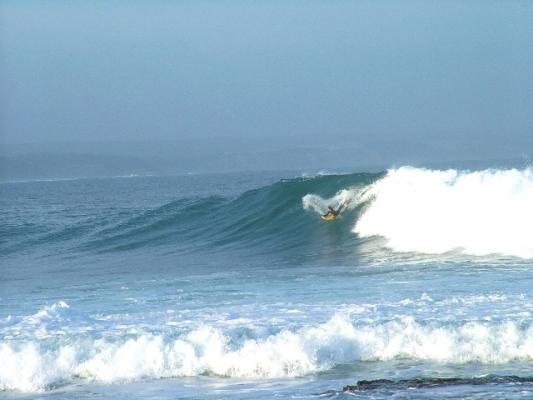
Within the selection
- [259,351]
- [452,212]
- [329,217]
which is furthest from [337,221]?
[259,351]

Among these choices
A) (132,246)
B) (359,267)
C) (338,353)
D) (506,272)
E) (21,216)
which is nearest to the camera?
(338,353)

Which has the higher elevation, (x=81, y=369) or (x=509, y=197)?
(x=509, y=197)

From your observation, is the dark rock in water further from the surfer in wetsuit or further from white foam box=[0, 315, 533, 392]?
the surfer in wetsuit

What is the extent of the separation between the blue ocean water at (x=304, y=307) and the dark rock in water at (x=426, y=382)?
2 centimetres

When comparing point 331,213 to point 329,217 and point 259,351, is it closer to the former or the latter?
point 329,217

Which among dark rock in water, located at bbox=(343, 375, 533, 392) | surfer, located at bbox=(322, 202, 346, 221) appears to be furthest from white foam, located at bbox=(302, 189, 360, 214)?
dark rock in water, located at bbox=(343, 375, 533, 392)

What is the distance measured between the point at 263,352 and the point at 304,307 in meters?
2.34

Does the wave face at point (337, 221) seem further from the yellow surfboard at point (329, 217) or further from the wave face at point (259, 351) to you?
the wave face at point (259, 351)

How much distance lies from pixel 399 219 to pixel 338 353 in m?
13.0

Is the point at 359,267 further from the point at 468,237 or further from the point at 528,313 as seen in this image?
the point at 528,313

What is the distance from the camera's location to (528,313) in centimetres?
1141

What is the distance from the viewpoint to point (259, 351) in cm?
1048

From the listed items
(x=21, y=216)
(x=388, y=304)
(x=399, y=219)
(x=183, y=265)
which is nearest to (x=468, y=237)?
(x=399, y=219)

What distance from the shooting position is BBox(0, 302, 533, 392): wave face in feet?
33.6
